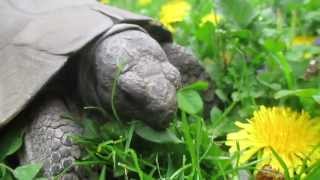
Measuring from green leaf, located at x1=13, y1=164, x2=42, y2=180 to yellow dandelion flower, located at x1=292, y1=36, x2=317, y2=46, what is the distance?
1.04 meters

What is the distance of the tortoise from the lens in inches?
56.3

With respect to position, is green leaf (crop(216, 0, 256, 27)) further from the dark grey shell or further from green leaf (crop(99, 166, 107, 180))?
green leaf (crop(99, 166, 107, 180))

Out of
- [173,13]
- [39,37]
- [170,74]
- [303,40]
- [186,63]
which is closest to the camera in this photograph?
[170,74]

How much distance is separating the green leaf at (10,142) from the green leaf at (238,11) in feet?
2.36

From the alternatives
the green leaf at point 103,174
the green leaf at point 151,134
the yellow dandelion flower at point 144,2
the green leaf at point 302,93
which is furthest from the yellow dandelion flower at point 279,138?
the yellow dandelion flower at point 144,2

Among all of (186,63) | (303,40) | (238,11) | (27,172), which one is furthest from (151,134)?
(303,40)

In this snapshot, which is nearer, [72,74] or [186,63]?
[72,74]

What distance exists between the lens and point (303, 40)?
223cm

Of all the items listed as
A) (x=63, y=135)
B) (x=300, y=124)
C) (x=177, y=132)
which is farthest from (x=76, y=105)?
(x=300, y=124)

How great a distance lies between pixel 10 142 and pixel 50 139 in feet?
0.35

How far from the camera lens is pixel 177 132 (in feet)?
Answer: 5.17

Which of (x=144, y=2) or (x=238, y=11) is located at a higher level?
(x=238, y=11)

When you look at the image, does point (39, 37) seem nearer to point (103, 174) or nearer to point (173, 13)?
point (103, 174)

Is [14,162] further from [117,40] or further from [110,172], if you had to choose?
[117,40]
